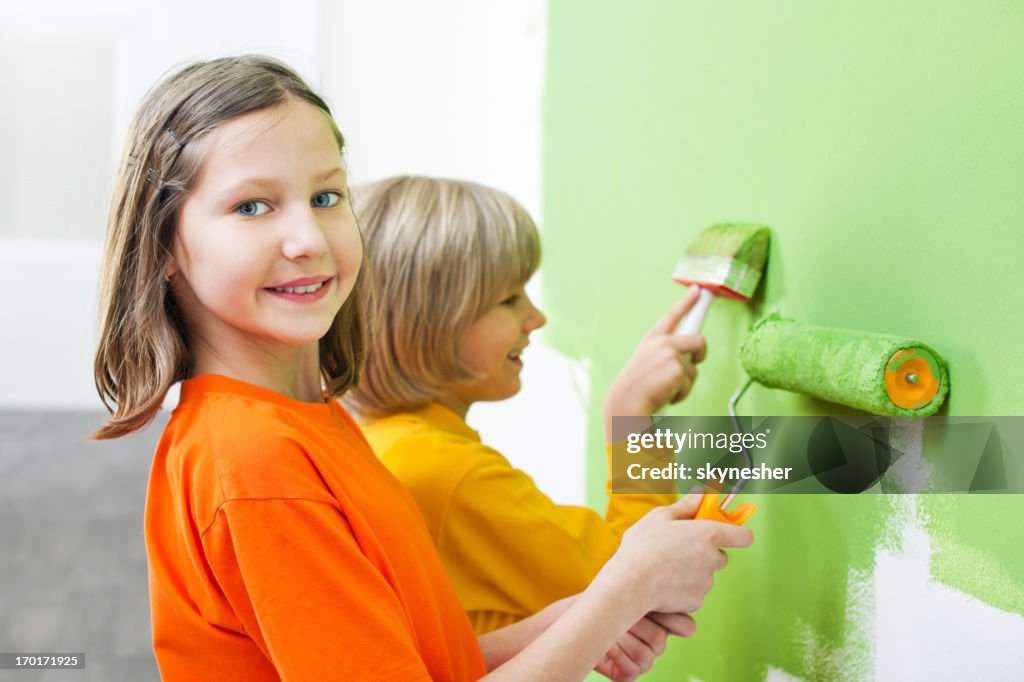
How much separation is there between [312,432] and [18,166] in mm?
2068

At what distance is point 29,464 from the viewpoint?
8.10ft

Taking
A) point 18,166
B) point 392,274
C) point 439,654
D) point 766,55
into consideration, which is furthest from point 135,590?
point 766,55

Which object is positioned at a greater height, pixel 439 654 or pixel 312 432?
pixel 312 432

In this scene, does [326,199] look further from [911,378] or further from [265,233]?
[911,378]

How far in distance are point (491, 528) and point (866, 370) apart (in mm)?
352

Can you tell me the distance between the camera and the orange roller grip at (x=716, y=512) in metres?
0.75

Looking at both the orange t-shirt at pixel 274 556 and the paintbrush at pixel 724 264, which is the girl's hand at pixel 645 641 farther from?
the paintbrush at pixel 724 264

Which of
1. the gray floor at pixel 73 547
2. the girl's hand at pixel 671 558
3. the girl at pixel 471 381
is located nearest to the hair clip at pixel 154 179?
the girl at pixel 471 381

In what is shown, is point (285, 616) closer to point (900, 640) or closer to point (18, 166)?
point (900, 640)

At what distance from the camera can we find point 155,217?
0.66 m

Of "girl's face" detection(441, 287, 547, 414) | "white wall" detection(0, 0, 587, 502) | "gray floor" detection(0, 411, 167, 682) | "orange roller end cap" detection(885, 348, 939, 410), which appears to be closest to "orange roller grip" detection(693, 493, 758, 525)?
"orange roller end cap" detection(885, 348, 939, 410)

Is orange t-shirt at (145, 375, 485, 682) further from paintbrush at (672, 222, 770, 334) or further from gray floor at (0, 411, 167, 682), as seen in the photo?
gray floor at (0, 411, 167, 682)

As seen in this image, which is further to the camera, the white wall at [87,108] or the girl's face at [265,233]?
the white wall at [87,108]

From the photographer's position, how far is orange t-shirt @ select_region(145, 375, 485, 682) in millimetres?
583
